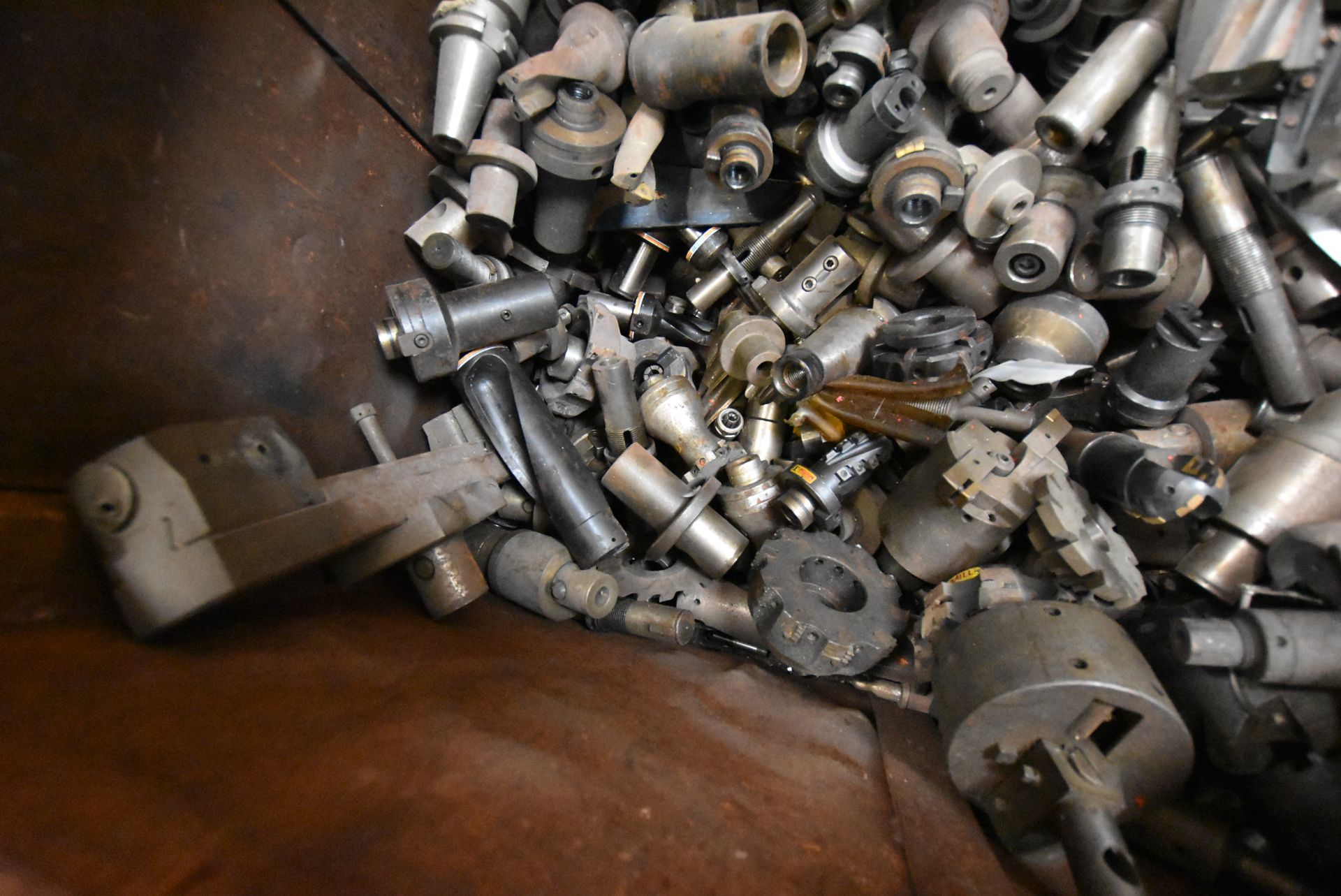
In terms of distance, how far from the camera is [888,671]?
1.54 m

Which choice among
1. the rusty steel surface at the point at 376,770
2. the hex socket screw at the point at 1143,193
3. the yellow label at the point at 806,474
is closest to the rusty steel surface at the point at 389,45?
the rusty steel surface at the point at 376,770

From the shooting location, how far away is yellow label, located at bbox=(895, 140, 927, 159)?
1577mm

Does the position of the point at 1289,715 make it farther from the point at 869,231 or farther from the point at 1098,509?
the point at 869,231

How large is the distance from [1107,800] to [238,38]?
217 centimetres

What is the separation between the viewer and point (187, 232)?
1280 mm

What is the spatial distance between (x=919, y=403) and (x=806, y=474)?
1.02 ft

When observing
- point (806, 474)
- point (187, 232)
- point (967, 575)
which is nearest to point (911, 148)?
point (806, 474)

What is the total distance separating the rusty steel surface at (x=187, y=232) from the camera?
108 cm

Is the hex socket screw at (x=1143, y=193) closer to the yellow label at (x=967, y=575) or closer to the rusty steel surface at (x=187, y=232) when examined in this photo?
the yellow label at (x=967, y=575)

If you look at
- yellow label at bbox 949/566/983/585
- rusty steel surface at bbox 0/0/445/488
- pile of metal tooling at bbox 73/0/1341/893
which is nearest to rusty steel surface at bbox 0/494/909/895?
pile of metal tooling at bbox 73/0/1341/893

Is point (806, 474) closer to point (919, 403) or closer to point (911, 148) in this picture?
point (919, 403)

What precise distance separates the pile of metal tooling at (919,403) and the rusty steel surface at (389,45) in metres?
0.09

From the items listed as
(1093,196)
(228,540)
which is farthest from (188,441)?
(1093,196)

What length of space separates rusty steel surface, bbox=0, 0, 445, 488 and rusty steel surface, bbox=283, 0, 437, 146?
5 cm
